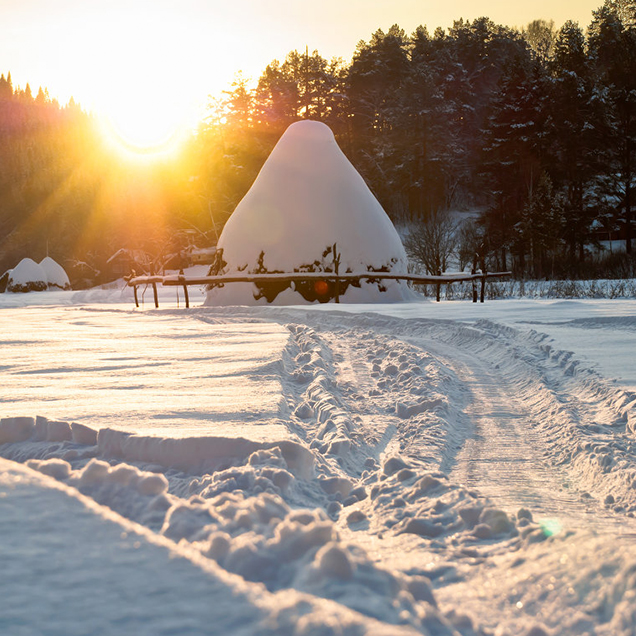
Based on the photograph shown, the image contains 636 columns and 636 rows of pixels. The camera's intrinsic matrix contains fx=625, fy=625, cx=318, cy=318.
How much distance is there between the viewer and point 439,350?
7.66m

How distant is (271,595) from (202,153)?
4294cm

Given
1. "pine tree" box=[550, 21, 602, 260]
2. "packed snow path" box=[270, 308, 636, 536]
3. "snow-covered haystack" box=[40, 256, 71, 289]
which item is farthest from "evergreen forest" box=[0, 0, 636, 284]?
"packed snow path" box=[270, 308, 636, 536]

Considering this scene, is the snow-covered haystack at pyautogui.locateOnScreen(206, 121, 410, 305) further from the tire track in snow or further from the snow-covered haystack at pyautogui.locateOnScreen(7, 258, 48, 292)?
the snow-covered haystack at pyautogui.locateOnScreen(7, 258, 48, 292)

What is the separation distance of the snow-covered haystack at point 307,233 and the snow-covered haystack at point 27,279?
2303 cm

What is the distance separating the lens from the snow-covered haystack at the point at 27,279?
3584 cm

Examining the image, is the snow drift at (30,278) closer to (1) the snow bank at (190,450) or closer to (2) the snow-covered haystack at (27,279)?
(2) the snow-covered haystack at (27,279)

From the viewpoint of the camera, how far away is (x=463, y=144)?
43.2 metres

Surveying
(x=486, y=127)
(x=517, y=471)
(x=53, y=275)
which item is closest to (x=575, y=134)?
(x=486, y=127)

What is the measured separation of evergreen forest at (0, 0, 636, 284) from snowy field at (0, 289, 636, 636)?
2113cm

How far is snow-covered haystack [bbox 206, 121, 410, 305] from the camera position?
52.7 feet

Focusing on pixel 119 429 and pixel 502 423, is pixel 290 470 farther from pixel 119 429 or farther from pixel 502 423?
pixel 502 423

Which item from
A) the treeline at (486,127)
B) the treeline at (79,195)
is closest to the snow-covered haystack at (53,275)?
the treeline at (79,195)

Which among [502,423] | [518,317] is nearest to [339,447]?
[502,423]

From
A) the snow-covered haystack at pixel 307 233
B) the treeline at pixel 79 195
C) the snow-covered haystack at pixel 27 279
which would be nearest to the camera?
the snow-covered haystack at pixel 307 233
